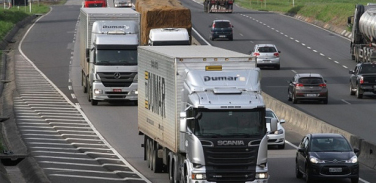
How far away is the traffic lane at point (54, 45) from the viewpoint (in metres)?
59.7

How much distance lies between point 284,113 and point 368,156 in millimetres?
12283

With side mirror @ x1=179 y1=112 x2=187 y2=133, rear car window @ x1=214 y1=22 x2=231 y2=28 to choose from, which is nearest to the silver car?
rear car window @ x1=214 y1=22 x2=231 y2=28

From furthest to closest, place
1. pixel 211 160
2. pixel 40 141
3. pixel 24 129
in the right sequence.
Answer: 1. pixel 24 129
2. pixel 40 141
3. pixel 211 160

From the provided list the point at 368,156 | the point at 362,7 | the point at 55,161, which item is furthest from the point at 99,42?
the point at 362,7

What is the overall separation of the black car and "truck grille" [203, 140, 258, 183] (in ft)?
11.6

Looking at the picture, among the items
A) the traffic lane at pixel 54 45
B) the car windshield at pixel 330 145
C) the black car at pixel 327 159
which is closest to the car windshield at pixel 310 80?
the traffic lane at pixel 54 45

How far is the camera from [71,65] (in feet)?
211

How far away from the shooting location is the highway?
112 ft

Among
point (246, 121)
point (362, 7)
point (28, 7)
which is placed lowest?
point (28, 7)

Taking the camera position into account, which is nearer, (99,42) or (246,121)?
(246,121)

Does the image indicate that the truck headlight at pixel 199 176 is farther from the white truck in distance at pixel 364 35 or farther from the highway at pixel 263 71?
the white truck in distance at pixel 364 35

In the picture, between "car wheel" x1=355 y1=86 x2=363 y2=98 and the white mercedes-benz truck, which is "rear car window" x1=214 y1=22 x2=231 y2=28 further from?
the white mercedes-benz truck

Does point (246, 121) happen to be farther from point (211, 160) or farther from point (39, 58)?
point (39, 58)

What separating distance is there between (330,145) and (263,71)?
124 feet
